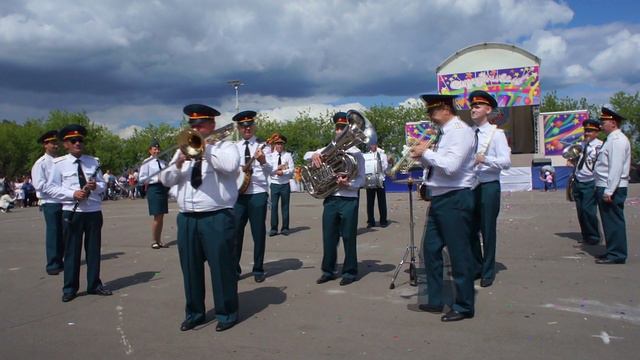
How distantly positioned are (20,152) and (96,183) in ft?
185

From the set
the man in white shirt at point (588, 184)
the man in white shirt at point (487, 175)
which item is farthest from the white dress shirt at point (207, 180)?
the man in white shirt at point (588, 184)

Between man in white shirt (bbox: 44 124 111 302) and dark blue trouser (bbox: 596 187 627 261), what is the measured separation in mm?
7130

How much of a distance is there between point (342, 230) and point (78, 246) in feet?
11.2

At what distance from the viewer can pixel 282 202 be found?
A: 13.1 m

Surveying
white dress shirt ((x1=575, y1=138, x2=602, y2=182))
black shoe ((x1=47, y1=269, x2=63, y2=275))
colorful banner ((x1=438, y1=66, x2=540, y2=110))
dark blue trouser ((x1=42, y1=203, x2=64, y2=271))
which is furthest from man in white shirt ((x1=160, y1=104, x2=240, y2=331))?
colorful banner ((x1=438, y1=66, x2=540, y2=110))

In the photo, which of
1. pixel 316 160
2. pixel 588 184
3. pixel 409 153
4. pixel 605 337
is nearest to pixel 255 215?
pixel 316 160

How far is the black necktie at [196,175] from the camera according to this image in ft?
18.0

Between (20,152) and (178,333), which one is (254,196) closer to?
(178,333)

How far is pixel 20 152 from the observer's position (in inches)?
2205

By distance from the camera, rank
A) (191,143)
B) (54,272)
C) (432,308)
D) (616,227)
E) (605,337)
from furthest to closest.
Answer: (54,272) → (616,227) → (432,308) → (191,143) → (605,337)

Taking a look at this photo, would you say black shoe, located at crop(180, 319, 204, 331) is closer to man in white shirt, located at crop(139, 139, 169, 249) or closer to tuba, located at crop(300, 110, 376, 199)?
tuba, located at crop(300, 110, 376, 199)

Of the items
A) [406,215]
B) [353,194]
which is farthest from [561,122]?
[353,194]

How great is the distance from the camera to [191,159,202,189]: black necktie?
18.0 feet

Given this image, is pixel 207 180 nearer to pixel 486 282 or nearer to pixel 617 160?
pixel 486 282
